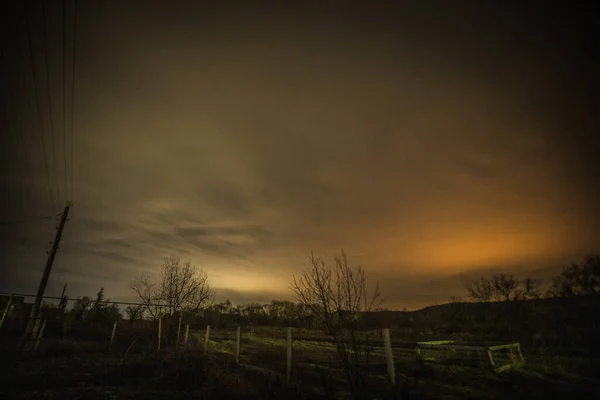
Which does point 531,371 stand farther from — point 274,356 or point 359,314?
point 359,314

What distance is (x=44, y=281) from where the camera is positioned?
19.7m

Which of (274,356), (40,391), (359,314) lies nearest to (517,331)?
(274,356)

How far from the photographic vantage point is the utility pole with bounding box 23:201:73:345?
59.0ft

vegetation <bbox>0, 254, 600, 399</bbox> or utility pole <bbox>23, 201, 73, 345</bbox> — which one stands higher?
utility pole <bbox>23, 201, 73, 345</bbox>

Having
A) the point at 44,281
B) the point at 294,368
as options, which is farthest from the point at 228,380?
the point at 44,281

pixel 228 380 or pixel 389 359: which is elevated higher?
pixel 389 359

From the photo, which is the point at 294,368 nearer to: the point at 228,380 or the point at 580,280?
the point at 228,380

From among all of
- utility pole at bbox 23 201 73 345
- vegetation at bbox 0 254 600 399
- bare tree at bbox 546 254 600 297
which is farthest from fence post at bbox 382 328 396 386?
bare tree at bbox 546 254 600 297

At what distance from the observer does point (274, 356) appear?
18.6 metres

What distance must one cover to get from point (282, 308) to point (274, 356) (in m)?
44.6

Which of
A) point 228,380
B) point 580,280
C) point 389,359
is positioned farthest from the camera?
point 580,280

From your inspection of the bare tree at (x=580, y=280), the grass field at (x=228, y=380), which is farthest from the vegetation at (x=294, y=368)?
the bare tree at (x=580, y=280)

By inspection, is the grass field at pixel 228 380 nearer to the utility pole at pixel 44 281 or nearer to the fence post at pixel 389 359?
the fence post at pixel 389 359

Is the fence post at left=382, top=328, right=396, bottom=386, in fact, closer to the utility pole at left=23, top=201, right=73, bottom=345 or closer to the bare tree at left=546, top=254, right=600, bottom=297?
the utility pole at left=23, top=201, right=73, bottom=345
